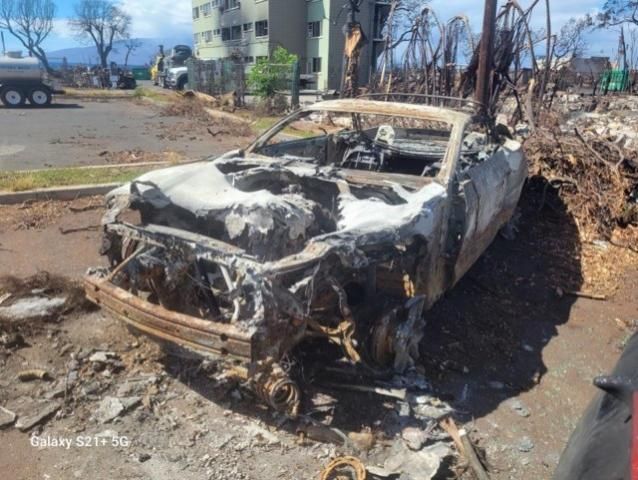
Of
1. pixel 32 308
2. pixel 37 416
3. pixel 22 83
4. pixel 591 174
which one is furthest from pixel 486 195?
pixel 22 83

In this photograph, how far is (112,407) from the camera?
123 inches

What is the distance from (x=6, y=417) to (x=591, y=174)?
6.71 metres

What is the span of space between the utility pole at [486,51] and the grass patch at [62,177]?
534 centimetres

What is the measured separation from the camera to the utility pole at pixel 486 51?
7.49m

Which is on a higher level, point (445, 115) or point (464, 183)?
point (445, 115)

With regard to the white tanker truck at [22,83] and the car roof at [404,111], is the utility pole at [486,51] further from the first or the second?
the white tanker truck at [22,83]

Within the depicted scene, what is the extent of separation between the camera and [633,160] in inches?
258

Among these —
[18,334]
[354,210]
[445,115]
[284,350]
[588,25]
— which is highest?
[588,25]

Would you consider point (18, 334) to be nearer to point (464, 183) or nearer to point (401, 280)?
point (401, 280)

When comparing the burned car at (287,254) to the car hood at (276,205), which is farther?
the car hood at (276,205)

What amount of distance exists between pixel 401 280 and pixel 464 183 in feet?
3.21

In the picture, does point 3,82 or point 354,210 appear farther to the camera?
point 3,82

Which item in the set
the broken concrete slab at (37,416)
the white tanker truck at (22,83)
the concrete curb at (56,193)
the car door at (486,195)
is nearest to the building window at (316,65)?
the white tanker truck at (22,83)

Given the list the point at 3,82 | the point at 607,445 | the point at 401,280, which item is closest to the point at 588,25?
the point at 3,82
